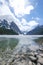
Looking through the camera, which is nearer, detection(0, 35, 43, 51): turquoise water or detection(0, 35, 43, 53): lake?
detection(0, 35, 43, 53): lake

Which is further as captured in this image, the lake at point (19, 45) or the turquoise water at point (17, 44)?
the turquoise water at point (17, 44)

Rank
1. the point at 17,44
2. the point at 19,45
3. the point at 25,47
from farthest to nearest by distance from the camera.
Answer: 1. the point at 17,44
2. the point at 19,45
3. the point at 25,47

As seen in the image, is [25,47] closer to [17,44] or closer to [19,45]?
[19,45]

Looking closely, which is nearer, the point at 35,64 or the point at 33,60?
the point at 35,64

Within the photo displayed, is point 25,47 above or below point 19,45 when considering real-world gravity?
below

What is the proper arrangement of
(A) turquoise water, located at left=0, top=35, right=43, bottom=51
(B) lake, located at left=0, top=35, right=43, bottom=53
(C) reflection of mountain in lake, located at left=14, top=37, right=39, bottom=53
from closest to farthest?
(C) reflection of mountain in lake, located at left=14, top=37, right=39, bottom=53
(B) lake, located at left=0, top=35, right=43, bottom=53
(A) turquoise water, located at left=0, top=35, right=43, bottom=51

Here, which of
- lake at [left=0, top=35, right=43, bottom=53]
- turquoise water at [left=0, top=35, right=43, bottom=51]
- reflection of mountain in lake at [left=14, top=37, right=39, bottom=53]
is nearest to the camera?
reflection of mountain in lake at [left=14, top=37, right=39, bottom=53]

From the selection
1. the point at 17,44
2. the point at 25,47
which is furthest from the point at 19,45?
the point at 25,47

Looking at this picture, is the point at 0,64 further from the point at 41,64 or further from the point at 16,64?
the point at 41,64

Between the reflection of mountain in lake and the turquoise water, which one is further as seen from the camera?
the turquoise water

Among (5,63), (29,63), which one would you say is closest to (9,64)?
(5,63)

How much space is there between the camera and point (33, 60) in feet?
51.7

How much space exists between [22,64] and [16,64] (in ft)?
1.82

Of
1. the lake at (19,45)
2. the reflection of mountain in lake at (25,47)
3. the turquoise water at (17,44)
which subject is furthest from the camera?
the turquoise water at (17,44)
